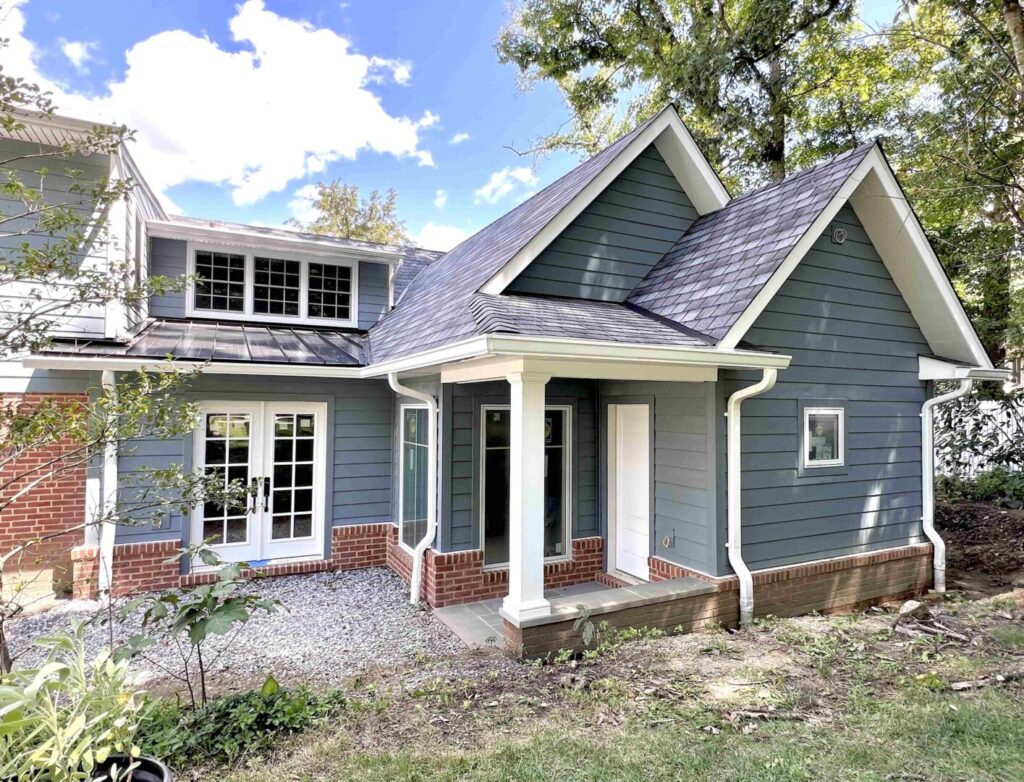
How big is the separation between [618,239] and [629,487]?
3320 mm

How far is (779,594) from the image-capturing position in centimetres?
588

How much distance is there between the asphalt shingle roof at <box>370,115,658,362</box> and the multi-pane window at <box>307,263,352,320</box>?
0.72 m

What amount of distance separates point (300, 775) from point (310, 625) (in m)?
3.26

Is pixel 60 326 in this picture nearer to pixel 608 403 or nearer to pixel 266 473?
pixel 266 473

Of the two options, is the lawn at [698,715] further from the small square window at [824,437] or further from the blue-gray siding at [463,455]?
the small square window at [824,437]

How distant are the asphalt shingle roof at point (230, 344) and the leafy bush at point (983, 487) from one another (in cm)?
1223

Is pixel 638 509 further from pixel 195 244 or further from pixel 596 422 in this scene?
pixel 195 244

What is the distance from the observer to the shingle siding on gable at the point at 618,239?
692 centimetres

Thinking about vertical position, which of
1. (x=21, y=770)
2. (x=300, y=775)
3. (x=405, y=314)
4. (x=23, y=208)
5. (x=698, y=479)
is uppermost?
(x=23, y=208)

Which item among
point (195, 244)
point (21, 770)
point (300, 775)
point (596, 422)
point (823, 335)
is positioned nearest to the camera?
point (21, 770)

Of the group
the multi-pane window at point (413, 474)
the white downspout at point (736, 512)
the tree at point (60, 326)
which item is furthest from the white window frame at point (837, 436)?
the tree at point (60, 326)

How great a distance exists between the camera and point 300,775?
294 centimetres

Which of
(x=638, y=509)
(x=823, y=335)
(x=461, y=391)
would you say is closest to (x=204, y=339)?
(x=461, y=391)

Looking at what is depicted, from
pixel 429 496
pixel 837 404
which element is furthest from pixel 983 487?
pixel 429 496
